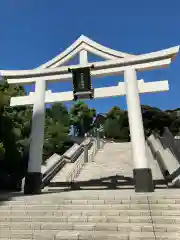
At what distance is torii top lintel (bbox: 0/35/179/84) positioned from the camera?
35.9 ft

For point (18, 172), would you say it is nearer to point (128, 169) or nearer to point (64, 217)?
point (128, 169)

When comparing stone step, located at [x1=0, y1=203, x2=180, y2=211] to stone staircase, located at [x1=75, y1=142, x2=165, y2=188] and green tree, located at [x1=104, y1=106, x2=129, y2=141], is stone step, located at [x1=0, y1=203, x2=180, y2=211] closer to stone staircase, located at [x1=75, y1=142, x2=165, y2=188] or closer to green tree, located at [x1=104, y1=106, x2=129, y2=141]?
stone staircase, located at [x1=75, y1=142, x2=165, y2=188]

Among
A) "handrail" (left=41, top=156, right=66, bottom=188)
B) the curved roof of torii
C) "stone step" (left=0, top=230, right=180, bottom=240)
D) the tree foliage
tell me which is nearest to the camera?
"stone step" (left=0, top=230, right=180, bottom=240)

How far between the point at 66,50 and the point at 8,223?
301 inches

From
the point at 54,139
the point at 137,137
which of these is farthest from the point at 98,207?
the point at 54,139

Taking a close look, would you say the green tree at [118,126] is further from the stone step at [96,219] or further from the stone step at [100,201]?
the stone step at [96,219]

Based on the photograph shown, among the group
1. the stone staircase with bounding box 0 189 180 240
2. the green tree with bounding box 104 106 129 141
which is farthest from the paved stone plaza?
the green tree with bounding box 104 106 129 141

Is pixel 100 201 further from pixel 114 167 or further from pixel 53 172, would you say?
pixel 114 167

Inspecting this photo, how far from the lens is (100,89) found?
11.3m

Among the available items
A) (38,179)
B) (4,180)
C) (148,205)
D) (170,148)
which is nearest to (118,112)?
(170,148)

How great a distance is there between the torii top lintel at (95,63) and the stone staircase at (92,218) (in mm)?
5364

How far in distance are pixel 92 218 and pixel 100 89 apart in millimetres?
5562

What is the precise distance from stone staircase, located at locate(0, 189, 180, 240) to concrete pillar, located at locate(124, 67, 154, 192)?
72.5 inches

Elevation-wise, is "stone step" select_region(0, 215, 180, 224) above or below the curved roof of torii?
below
